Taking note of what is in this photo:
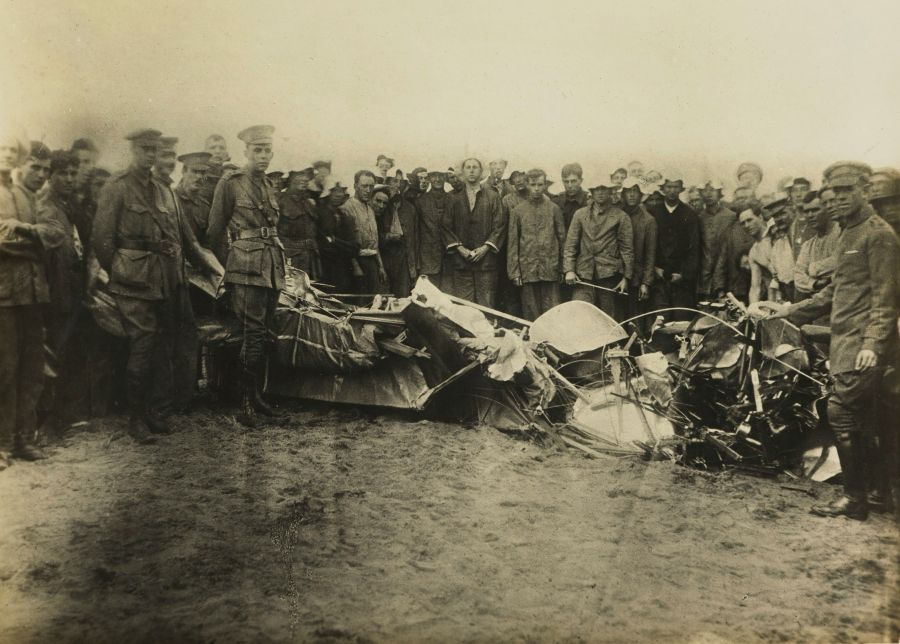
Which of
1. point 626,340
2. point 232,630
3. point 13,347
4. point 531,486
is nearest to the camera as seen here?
point 232,630

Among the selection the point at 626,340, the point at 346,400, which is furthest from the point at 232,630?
the point at 626,340

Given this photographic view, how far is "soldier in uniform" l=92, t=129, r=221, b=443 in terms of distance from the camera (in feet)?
11.0

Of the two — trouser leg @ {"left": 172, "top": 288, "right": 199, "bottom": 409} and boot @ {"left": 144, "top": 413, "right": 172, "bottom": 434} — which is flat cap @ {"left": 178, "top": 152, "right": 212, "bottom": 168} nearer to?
trouser leg @ {"left": 172, "top": 288, "right": 199, "bottom": 409}

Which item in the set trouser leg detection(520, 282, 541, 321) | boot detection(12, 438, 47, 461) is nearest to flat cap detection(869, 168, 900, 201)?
trouser leg detection(520, 282, 541, 321)

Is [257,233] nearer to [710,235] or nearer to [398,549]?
[398,549]

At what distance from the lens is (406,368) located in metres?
3.65

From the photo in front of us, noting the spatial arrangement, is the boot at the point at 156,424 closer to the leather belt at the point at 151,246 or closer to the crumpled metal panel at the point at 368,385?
the crumpled metal panel at the point at 368,385

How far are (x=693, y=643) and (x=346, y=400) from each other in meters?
2.01

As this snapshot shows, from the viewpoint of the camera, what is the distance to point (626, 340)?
3.81m

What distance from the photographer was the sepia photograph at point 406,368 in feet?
10.5

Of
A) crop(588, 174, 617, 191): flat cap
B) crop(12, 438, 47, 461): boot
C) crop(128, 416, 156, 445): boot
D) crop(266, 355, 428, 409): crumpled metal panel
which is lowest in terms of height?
crop(12, 438, 47, 461): boot

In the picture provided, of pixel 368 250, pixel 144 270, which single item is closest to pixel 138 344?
pixel 144 270

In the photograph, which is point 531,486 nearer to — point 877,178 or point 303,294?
point 303,294

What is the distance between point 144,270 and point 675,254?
284cm
